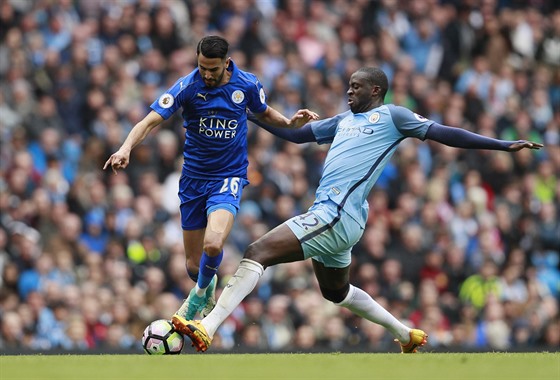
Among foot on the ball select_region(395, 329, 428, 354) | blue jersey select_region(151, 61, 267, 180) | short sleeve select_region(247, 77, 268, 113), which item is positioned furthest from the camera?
foot on the ball select_region(395, 329, 428, 354)

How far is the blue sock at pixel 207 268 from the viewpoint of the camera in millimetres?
10992

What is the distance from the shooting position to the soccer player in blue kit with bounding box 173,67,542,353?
1038cm

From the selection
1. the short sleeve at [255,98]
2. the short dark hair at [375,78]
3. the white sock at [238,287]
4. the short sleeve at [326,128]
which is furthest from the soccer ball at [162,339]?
the short dark hair at [375,78]

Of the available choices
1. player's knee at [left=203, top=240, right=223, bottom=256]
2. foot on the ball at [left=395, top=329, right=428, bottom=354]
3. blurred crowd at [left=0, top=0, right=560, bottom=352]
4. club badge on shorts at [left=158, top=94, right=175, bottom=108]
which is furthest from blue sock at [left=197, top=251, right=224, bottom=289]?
blurred crowd at [left=0, top=0, right=560, bottom=352]

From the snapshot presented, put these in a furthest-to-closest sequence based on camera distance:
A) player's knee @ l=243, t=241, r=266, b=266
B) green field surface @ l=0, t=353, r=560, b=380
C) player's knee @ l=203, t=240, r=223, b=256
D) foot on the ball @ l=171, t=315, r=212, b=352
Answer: player's knee @ l=203, t=240, r=223, b=256, player's knee @ l=243, t=241, r=266, b=266, foot on the ball @ l=171, t=315, r=212, b=352, green field surface @ l=0, t=353, r=560, b=380

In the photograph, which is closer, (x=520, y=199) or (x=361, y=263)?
(x=361, y=263)

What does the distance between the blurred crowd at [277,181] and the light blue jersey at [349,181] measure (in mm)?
3211

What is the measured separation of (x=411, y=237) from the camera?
16.9m

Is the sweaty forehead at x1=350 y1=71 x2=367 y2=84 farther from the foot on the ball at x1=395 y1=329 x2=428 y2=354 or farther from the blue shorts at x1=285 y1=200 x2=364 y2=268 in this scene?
the foot on the ball at x1=395 y1=329 x2=428 y2=354

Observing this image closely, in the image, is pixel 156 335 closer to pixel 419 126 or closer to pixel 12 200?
pixel 419 126

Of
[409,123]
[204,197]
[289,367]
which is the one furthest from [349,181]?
[289,367]

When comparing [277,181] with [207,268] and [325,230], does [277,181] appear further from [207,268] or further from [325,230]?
[325,230]

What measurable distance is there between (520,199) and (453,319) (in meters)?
2.94

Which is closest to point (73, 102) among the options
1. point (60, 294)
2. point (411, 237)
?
point (60, 294)
